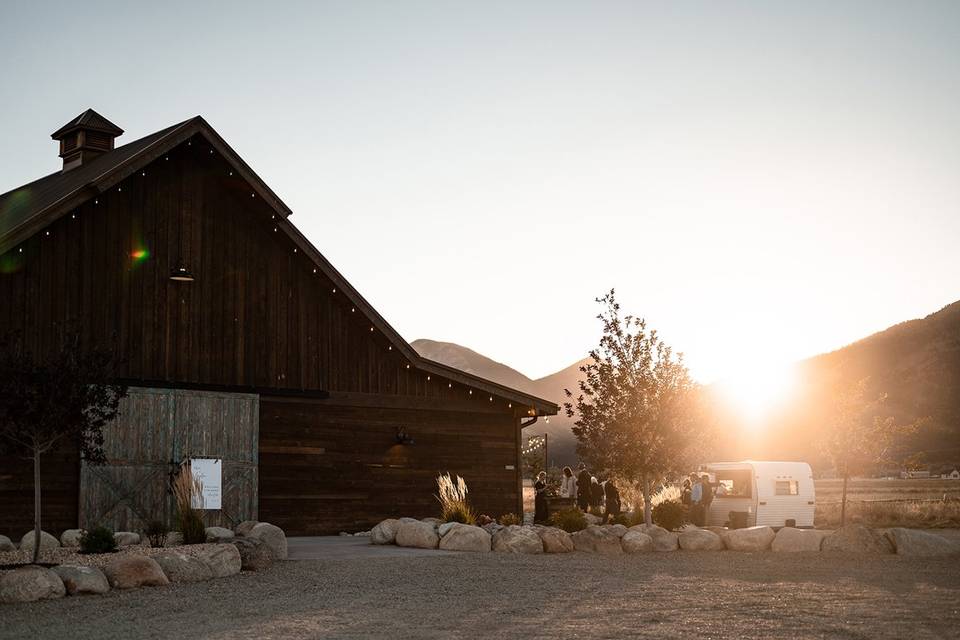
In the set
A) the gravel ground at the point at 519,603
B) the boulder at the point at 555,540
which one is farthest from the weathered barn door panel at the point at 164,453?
the boulder at the point at 555,540

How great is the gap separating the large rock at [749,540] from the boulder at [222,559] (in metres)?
9.28

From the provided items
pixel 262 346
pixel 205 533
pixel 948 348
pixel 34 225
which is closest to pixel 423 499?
pixel 262 346

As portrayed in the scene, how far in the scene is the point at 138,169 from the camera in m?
20.6

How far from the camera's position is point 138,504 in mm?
19828

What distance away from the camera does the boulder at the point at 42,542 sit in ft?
54.5

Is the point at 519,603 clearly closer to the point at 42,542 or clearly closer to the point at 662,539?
the point at 662,539

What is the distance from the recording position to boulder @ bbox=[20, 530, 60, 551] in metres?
16.6

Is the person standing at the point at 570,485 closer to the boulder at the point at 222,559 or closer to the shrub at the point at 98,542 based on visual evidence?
the boulder at the point at 222,559

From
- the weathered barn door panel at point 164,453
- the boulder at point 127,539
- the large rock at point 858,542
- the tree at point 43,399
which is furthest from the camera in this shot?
the weathered barn door panel at point 164,453

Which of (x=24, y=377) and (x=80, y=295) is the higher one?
(x=80, y=295)

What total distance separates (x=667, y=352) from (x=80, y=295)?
37.5ft

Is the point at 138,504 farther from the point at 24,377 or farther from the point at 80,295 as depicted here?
the point at 24,377

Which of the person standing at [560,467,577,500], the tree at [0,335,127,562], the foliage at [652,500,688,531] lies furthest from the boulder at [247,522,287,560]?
the person standing at [560,467,577,500]

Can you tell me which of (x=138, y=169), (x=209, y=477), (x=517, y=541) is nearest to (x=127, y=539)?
(x=209, y=477)
